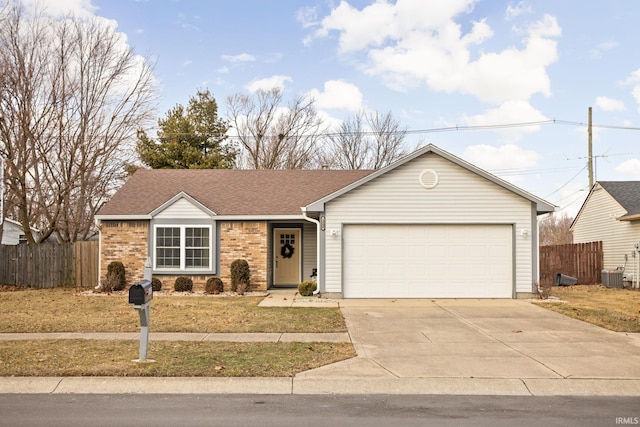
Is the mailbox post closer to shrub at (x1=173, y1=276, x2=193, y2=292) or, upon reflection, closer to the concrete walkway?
the concrete walkway

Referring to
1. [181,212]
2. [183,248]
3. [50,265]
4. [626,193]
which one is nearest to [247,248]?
[183,248]

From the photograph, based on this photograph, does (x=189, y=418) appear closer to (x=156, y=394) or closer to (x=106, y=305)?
(x=156, y=394)

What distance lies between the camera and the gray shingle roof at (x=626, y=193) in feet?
81.5

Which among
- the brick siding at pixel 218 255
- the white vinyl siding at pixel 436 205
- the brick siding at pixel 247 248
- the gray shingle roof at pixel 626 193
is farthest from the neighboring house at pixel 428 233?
the gray shingle roof at pixel 626 193

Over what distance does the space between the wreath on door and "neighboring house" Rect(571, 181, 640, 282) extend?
14.0 metres

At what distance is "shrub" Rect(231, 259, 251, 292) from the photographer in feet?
62.8

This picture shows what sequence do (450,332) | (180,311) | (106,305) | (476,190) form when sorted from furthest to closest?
(476,190)
(106,305)
(180,311)
(450,332)

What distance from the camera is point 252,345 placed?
9844 mm

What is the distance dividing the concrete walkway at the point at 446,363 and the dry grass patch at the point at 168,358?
0.27 metres

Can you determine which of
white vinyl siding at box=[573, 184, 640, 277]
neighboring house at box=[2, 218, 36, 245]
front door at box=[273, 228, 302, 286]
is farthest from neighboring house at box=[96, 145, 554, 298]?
neighboring house at box=[2, 218, 36, 245]

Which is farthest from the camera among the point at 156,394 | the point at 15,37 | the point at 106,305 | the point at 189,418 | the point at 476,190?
the point at 15,37

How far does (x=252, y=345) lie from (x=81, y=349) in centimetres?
281

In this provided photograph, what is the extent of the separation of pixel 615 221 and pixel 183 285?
19.2 metres

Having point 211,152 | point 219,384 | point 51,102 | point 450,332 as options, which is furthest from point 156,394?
point 211,152
